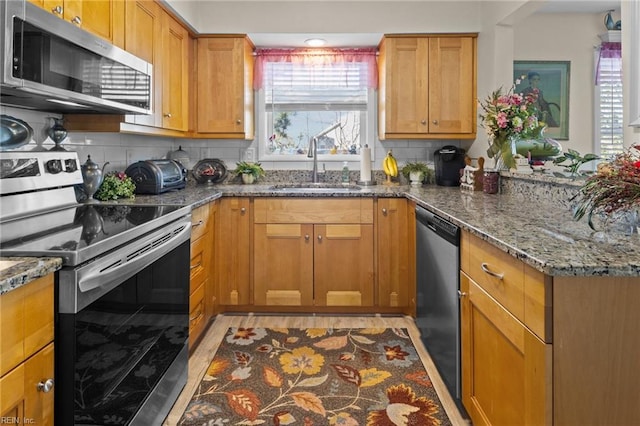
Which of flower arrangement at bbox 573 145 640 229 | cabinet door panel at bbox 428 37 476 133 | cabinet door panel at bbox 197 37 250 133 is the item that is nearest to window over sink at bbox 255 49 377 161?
cabinet door panel at bbox 197 37 250 133

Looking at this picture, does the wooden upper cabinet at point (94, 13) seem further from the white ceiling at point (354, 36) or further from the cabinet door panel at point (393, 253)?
the cabinet door panel at point (393, 253)

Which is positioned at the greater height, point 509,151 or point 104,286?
point 509,151

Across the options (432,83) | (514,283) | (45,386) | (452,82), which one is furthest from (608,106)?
(45,386)

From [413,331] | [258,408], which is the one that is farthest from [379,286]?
[258,408]

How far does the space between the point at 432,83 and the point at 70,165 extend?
2559 mm

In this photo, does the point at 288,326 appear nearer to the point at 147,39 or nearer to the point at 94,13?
the point at 147,39

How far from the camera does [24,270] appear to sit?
1.03 metres

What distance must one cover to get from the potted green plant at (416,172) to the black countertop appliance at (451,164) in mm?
147

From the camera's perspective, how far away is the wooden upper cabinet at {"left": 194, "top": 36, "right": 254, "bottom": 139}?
348cm

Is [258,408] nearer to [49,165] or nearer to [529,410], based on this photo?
[529,410]

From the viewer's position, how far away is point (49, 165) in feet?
→ 6.59

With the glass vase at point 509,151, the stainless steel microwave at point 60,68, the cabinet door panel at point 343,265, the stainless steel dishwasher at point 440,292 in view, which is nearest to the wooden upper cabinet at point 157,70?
the stainless steel microwave at point 60,68

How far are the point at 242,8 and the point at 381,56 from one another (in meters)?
1.15

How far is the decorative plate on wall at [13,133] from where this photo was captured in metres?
1.83
